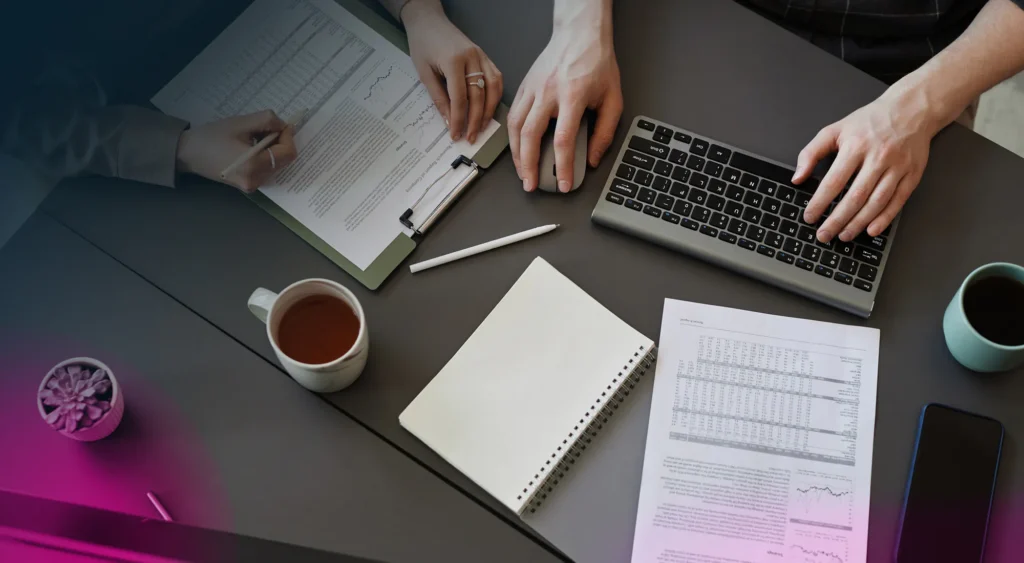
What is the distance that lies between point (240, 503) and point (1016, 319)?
805 millimetres

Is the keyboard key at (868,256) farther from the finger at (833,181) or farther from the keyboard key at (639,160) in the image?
the keyboard key at (639,160)

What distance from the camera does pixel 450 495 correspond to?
81 centimetres

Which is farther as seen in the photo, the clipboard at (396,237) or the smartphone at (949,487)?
the clipboard at (396,237)

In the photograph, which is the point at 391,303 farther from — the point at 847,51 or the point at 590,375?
the point at 847,51

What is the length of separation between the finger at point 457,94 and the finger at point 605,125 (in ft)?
0.51

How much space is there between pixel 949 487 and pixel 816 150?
376 mm

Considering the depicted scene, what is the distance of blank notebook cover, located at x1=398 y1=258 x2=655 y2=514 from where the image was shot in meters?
0.80

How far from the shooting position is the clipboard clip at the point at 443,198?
2.96ft

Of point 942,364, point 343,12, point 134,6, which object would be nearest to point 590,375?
point 942,364

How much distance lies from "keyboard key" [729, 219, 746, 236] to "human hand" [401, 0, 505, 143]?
309 mm

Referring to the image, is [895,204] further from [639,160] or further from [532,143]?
[532,143]

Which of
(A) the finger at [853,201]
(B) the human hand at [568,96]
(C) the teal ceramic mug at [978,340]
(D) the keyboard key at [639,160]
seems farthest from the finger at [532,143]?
(C) the teal ceramic mug at [978,340]

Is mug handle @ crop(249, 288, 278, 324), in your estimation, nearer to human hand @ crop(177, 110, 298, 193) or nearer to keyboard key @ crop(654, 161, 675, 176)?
human hand @ crop(177, 110, 298, 193)

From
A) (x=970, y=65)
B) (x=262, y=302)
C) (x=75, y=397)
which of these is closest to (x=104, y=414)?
(x=75, y=397)
